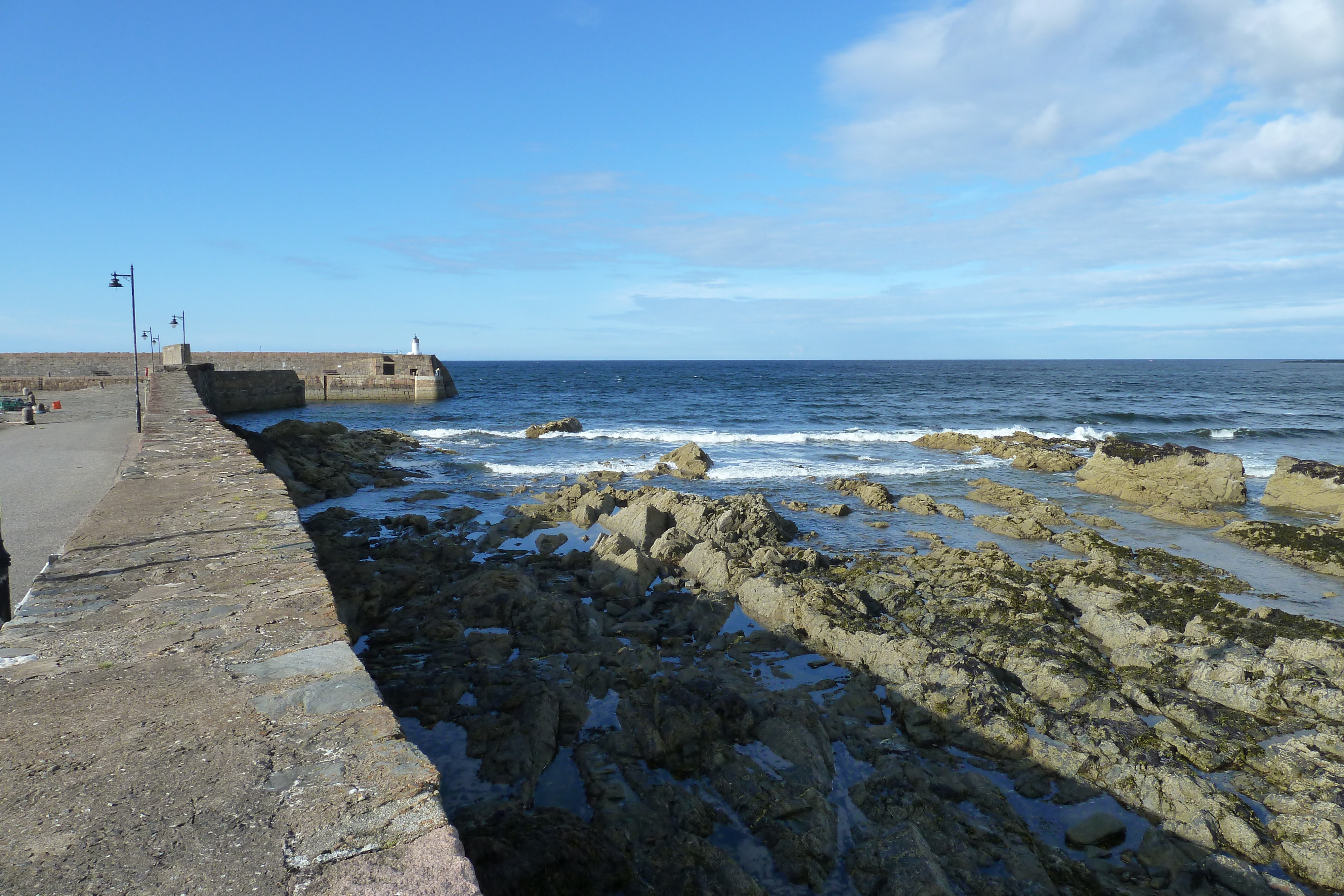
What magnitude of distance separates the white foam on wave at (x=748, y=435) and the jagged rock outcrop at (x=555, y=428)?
195 millimetres

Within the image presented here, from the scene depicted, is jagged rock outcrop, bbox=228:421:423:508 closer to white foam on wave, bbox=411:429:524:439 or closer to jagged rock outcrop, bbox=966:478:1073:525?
white foam on wave, bbox=411:429:524:439

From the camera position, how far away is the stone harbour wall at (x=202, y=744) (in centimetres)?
211

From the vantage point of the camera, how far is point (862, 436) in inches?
1240

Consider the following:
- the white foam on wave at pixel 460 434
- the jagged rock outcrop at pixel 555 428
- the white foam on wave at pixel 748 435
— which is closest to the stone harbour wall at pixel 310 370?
the white foam on wave at pixel 460 434

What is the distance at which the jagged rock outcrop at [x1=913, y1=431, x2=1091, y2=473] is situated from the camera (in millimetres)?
21328

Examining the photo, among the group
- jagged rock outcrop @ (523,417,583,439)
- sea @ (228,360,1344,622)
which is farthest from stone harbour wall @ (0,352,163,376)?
jagged rock outcrop @ (523,417,583,439)

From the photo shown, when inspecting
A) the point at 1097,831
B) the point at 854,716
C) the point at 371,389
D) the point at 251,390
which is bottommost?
the point at 1097,831

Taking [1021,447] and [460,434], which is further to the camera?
[460,434]

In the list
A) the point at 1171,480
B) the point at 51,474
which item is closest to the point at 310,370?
the point at 51,474

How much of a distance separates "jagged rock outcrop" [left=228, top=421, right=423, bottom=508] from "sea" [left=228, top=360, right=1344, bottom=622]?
0.63 m

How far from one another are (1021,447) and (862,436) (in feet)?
28.0

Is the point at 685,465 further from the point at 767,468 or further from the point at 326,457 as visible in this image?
the point at 326,457

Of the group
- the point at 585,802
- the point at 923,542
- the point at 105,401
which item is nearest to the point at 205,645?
the point at 585,802

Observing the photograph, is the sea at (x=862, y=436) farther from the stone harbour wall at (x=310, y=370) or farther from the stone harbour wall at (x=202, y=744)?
the stone harbour wall at (x=202, y=744)
